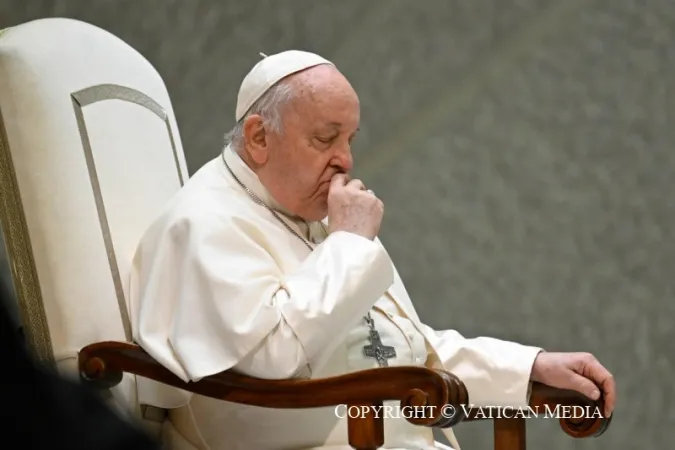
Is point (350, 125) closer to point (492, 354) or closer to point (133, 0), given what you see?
point (492, 354)

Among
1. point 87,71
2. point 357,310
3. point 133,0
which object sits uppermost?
point 133,0

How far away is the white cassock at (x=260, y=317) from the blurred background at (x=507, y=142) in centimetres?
143

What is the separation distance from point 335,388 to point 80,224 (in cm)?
74

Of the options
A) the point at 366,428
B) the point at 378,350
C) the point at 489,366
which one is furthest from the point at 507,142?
the point at 366,428

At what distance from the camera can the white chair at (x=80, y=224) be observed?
94.0 inches

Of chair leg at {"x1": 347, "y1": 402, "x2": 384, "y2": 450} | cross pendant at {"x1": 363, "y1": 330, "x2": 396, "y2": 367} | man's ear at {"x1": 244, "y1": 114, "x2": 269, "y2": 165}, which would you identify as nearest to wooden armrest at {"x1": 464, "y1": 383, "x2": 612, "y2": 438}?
cross pendant at {"x1": 363, "y1": 330, "x2": 396, "y2": 367}

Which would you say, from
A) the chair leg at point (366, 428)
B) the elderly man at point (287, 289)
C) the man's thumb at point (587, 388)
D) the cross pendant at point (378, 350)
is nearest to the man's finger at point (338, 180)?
the elderly man at point (287, 289)

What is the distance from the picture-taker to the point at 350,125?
8.80ft

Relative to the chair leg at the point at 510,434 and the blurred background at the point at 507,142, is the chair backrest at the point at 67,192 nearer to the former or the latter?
the chair leg at the point at 510,434

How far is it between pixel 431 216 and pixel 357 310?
1874mm

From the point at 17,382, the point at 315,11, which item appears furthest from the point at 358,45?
the point at 17,382

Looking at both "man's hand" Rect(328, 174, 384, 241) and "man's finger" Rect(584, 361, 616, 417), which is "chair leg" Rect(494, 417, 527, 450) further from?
"man's hand" Rect(328, 174, 384, 241)

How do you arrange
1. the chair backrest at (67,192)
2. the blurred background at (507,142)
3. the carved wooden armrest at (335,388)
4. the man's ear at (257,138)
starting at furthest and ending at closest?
the blurred background at (507,142)
the man's ear at (257,138)
the chair backrest at (67,192)
the carved wooden armrest at (335,388)

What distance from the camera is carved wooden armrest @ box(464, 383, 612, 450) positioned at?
2.60m
